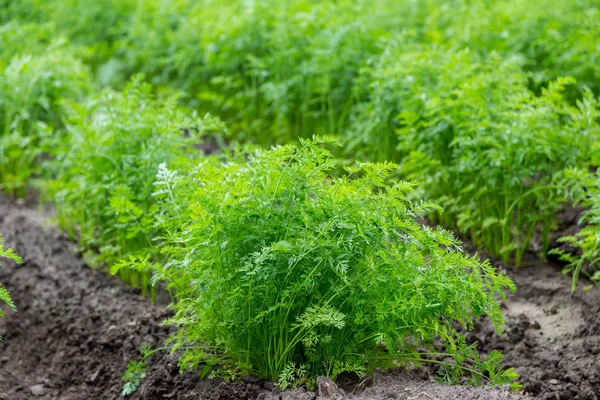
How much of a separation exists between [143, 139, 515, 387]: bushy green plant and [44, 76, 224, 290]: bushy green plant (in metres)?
1.18

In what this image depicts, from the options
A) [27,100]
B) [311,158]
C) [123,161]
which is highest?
[311,158]

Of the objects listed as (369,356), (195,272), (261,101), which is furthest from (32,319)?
(261,101)

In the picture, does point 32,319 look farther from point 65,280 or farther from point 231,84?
point 231,84

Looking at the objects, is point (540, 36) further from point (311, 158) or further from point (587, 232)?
point (311, 158)

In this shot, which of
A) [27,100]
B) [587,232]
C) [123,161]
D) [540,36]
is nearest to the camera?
[587,232]

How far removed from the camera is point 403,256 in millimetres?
3658

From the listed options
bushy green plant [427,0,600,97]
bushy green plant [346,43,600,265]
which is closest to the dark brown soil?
bushy green plant [346,43,600,265]

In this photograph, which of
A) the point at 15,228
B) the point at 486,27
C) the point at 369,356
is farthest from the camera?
the point at 486,27

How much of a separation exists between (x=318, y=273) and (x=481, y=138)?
216 cm

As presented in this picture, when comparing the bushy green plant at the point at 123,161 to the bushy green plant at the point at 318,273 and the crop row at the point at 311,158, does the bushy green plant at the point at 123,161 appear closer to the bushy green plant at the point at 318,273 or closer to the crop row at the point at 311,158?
the crop row at the point at 311,158

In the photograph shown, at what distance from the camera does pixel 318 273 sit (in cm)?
354

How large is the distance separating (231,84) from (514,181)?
3137mm

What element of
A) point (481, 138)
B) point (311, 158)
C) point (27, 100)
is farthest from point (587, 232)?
point (27, 100)

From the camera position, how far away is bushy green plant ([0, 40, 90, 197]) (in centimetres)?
685
